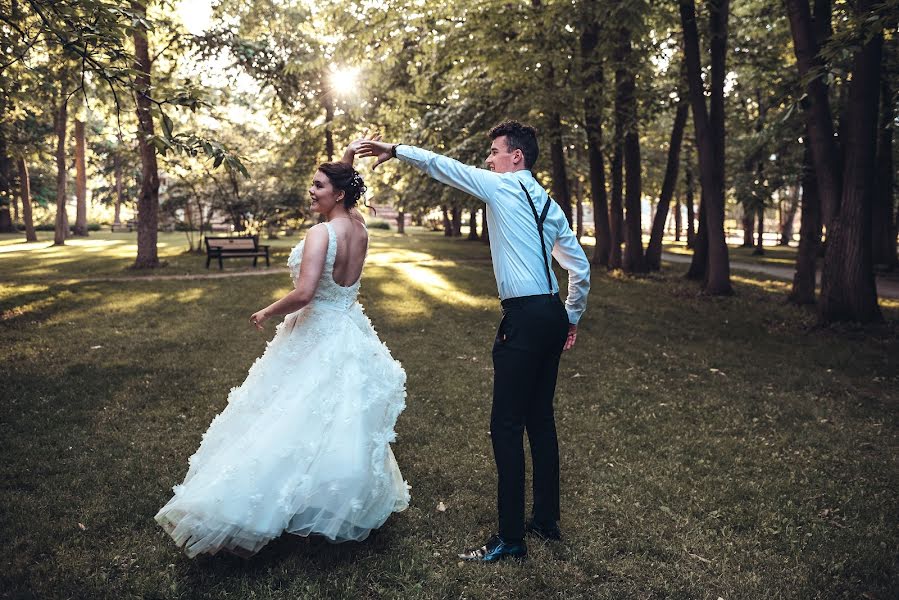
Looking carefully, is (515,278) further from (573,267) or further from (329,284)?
(329,284)

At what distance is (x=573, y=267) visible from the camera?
3.79 metres

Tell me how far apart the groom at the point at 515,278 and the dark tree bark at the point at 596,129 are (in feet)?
31.5

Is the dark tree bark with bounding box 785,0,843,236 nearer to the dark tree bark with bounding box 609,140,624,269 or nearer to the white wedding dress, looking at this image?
the dark tree bark with bounding box 609,140,624,269

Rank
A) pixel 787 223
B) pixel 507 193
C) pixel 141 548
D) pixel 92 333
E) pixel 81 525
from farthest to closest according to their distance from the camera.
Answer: pixel 787 223 → pixel 92 333 → pixel 81 525 → pixel 141 548 → pixel 507 193

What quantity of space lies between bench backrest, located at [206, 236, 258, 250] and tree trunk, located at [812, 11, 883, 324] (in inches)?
627

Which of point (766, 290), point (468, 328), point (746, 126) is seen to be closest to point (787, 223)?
point (746, 126)

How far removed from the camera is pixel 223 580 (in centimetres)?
345

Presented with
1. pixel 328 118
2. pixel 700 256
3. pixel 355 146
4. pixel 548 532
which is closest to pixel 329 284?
pixel 355 146

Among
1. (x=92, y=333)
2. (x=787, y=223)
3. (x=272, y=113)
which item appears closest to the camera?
(x=92, y=333)

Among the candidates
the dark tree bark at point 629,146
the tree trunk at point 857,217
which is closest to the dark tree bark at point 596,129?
the dark tree bark at point 629,146

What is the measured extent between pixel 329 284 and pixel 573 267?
1.56 metres

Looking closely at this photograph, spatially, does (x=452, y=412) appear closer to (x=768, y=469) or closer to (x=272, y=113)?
(x=768, y=469)

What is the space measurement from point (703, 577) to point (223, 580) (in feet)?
9.34

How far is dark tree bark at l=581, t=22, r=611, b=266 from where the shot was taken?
13711 millimetres
